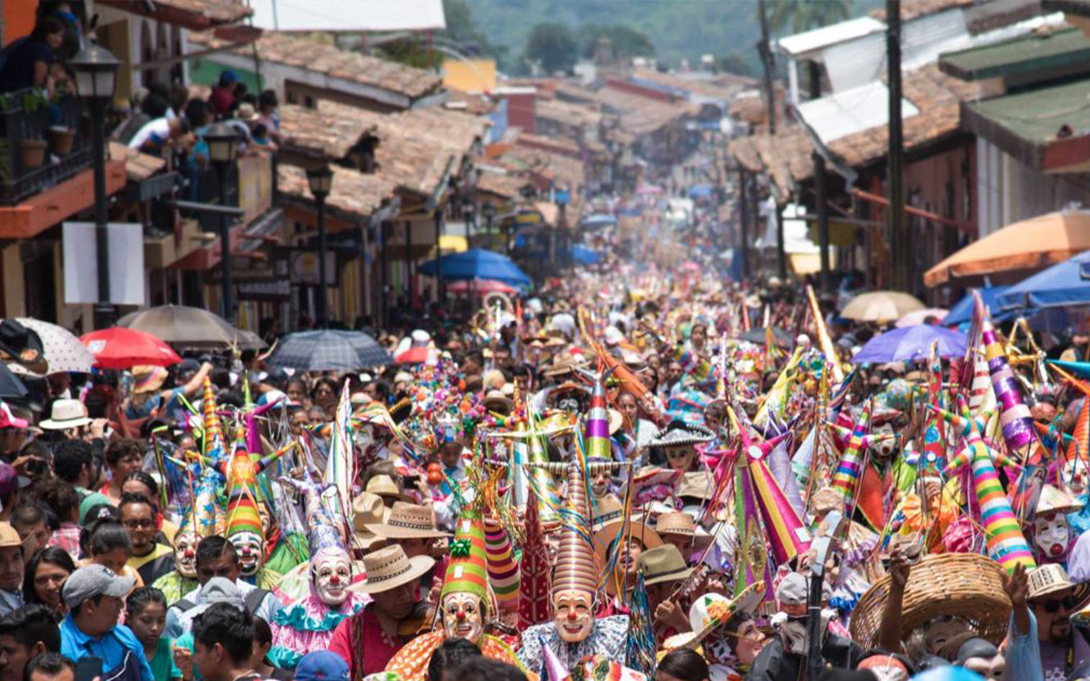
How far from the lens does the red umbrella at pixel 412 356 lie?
20.6 meters

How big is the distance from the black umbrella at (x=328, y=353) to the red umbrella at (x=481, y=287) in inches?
1146

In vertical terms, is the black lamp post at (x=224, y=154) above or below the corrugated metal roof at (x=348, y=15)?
below

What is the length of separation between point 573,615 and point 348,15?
114 feet

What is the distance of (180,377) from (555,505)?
28.5ft

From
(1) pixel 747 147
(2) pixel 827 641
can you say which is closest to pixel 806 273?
(1) pixel 747 147

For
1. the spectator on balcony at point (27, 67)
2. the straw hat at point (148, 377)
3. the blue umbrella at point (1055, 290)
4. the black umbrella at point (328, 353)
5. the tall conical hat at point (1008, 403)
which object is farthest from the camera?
the black umbrella at point (328, 353)

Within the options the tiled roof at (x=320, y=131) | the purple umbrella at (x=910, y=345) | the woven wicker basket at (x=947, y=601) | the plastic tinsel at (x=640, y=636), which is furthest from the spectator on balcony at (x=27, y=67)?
the tiled roof at (x=320, y=131)

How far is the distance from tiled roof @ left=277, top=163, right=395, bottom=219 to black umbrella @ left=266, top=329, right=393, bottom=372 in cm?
1225

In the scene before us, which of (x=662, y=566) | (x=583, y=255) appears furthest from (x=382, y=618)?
(x=583, y=255)

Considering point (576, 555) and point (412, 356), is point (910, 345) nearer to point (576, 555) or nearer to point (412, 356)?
point (412, 356)

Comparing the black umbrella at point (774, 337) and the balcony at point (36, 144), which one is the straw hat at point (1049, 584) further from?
the black umbrella at point (774, 337)

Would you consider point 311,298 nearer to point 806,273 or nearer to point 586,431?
point 806,273

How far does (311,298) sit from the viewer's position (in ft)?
121

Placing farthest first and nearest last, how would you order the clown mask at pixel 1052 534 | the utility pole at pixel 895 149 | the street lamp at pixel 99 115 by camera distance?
the utility pole at pixel 895 149 < the street lamp at pixel 99 115 < the clown mask at pixel 1052 534
